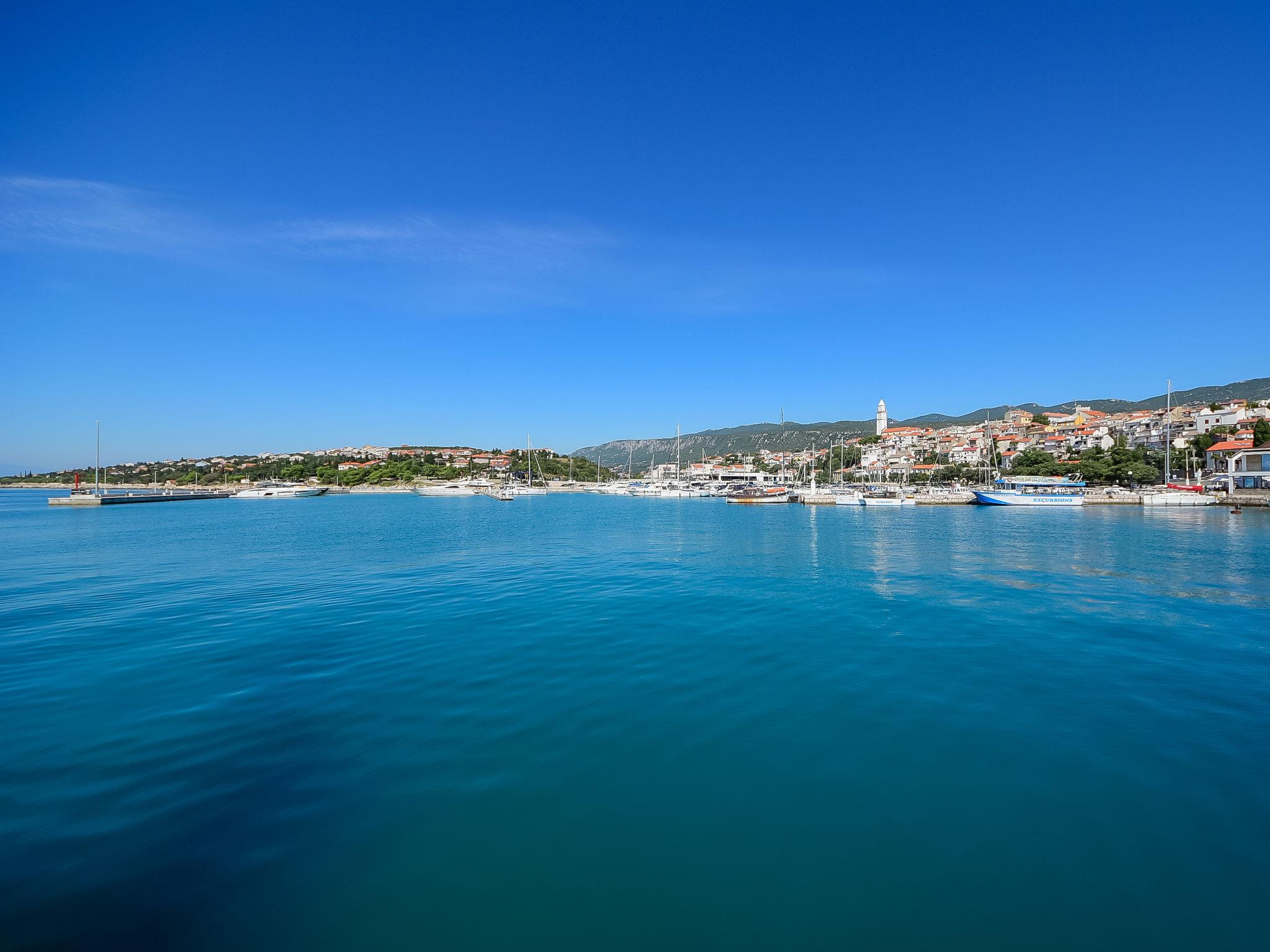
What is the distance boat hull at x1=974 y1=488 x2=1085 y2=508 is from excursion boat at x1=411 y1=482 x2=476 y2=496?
67.3 metres

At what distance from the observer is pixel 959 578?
15.2 m

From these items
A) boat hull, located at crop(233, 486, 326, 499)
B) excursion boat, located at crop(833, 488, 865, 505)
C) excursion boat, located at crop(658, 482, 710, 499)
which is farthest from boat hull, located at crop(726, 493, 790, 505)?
boat hull, located at crop(233, 486, 326, 499)

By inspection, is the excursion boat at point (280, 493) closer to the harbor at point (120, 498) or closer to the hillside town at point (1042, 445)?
the harbor at point (120, 498)

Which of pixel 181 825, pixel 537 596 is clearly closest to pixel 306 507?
pixel 537 596

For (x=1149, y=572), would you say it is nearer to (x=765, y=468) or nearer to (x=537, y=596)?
(x=537, y=596)

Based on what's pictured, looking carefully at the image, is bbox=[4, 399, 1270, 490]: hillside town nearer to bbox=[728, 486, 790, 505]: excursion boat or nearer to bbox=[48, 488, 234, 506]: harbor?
bbox=[728, 486, 790, 505]: excursion boat

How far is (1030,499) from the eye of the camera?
48.1 meters

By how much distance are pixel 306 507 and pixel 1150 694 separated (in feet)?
198

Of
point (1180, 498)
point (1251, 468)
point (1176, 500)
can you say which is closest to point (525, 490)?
point (1176, 500)

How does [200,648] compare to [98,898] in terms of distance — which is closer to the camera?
[98,898]

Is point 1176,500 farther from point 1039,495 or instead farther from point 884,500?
point 884,500

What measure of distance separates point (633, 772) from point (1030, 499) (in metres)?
54.6

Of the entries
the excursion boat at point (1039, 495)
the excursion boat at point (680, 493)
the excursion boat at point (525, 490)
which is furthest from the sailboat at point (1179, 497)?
the excursion boat at point (525, 490)

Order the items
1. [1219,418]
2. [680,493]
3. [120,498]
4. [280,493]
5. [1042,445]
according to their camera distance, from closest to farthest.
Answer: [120,498] → [1219,418] → [280,493] → [680,493] → [1042,445]
